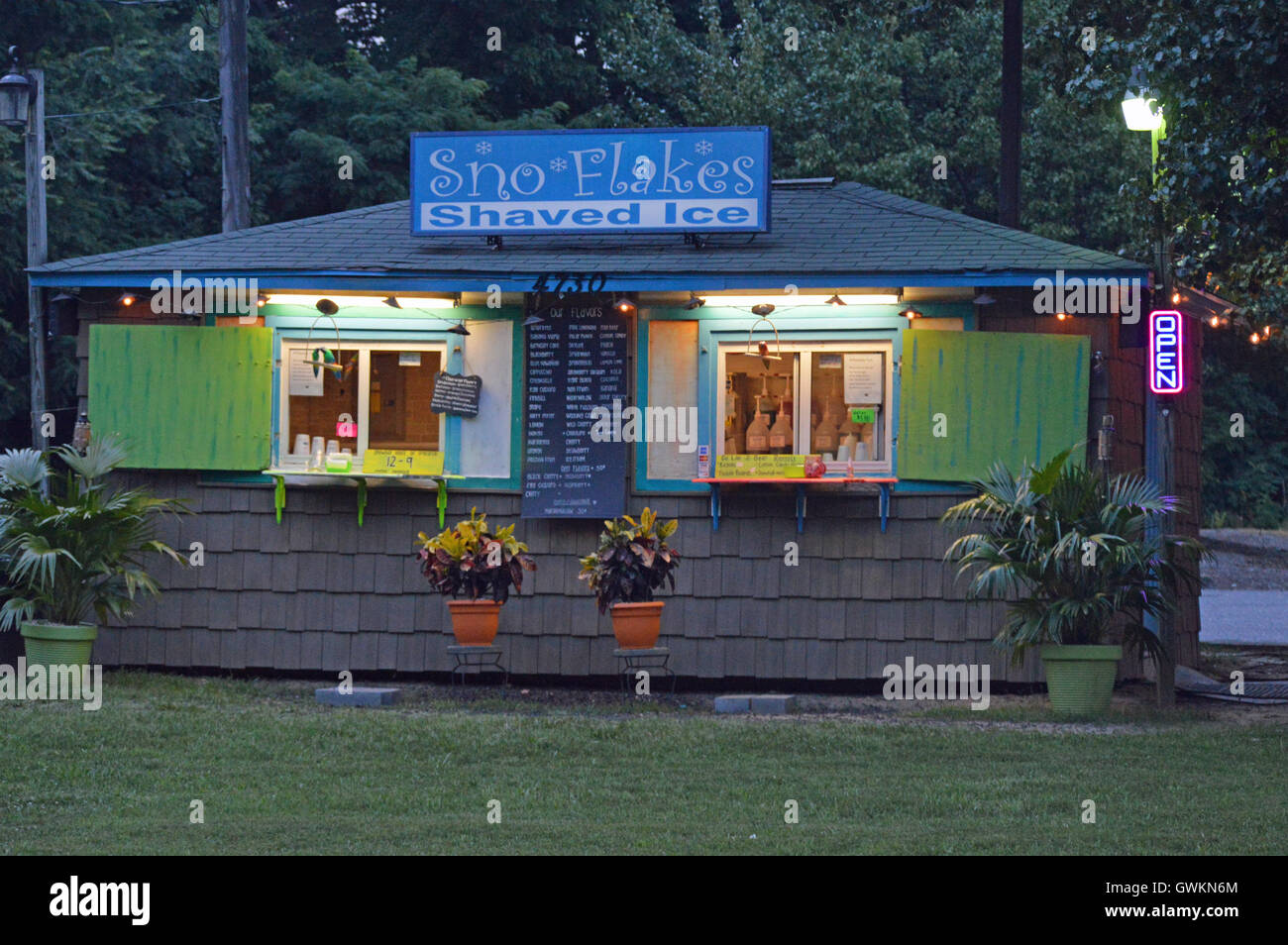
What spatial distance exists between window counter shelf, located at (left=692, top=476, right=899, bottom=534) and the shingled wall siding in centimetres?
10

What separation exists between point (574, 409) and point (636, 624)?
5.67 ft

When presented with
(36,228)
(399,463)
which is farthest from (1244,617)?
(36,228)

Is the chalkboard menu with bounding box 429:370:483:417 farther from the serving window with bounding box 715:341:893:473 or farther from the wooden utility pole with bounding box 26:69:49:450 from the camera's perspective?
the wooden utility pole with bounding box 26:69:49:450

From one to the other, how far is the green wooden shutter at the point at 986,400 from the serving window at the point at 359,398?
3.52 m

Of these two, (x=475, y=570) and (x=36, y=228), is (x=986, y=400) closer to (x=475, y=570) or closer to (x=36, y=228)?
(x=475, y=570)

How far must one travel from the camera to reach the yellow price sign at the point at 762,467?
12.6m

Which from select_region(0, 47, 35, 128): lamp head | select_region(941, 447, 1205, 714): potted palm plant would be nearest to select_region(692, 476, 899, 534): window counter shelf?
select_region(941, 447, 1205, 714): potted palm plant

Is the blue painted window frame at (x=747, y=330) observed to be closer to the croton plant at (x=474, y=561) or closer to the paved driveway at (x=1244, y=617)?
the croton plant at (x=474, y=561)

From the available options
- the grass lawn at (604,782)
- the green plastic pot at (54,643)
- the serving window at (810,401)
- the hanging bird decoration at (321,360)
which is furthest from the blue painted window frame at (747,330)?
the green plastic pot at (54,643)

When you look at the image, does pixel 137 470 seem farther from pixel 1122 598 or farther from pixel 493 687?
pixel 1122 598

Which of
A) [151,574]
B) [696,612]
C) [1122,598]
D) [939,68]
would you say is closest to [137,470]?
[151,574]

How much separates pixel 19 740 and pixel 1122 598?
691cm

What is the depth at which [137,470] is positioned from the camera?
13328 mm
